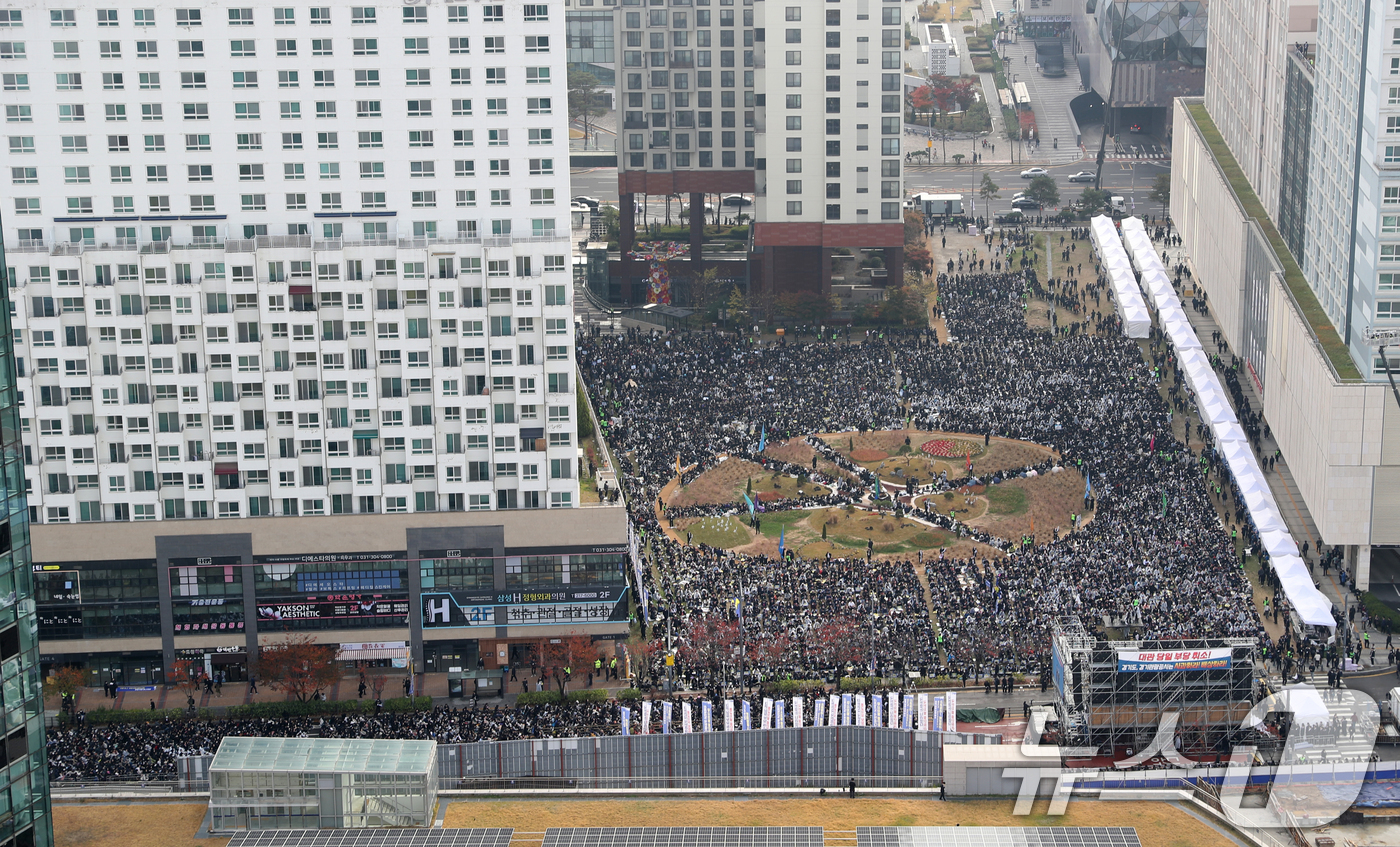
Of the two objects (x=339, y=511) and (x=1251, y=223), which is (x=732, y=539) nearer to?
(x=339, y=511)

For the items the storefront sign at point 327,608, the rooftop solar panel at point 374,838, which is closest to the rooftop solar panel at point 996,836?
the rooftop solar panel at point 374,838

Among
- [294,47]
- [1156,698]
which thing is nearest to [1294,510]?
[1156,698]

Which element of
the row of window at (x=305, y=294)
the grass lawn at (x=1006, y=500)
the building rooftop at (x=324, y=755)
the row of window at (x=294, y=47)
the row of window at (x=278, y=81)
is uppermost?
the row of window at (x=294, y=47)

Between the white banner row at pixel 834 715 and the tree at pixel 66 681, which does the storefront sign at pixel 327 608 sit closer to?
the tree at pixel 66 681

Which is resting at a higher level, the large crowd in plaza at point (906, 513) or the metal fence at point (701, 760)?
the large crowd in plaza at point (906, 513)

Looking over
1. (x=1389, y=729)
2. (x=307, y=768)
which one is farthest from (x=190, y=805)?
(x=1389, y=729)

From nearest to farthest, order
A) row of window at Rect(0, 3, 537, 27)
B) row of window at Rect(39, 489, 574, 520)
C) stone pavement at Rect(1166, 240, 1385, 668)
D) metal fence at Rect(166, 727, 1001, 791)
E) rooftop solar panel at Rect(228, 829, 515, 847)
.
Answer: rooftop solar panel at Rect(228, 829, 515, 847)
metal fence at Rect(166, 727, 1001, 791)
row of window at Rect(0, 3, 537, 27)
row of window at Rect(39, 489, 574, 520)
stone pavement at Rect(1166, 240, 1385, 668)

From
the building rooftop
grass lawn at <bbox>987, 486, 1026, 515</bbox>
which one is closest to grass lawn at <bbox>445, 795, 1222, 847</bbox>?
the building rooftop

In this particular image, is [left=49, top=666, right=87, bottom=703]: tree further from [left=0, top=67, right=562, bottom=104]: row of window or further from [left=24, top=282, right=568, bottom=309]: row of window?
[left=0, top=67, right=562, bottom=104]: row of window
